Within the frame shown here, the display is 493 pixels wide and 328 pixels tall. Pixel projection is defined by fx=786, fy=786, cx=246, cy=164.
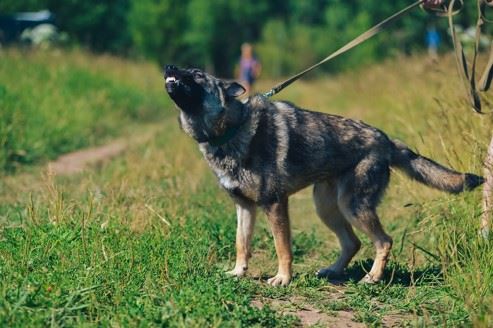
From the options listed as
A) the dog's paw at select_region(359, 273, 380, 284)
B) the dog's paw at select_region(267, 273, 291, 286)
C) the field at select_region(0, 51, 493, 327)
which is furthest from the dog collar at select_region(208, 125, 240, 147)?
the dog's paw at select_region(359, 273, 380, 284)

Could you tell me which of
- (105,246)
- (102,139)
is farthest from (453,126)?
(102,139)

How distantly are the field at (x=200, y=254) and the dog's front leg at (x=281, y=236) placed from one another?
0.56 feet

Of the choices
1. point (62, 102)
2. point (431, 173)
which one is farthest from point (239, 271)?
point (62, 102)

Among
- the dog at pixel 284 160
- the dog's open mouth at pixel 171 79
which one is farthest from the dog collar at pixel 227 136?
the dog's open mouth at pixel 171 79

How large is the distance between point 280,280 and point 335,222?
93 centimetres

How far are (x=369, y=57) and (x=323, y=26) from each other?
13.3 m

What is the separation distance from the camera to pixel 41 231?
5.55 m

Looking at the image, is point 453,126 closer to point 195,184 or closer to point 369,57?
point 195,184

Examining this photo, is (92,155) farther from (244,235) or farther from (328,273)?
(328,273)

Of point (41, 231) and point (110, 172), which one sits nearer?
point (41, 231)

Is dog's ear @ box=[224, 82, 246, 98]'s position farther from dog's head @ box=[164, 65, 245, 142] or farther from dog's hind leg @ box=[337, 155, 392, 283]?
dog's hind leg @ box=[337, 155, 392, 283]

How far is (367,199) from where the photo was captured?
612cm

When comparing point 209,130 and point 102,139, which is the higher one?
point 209,130

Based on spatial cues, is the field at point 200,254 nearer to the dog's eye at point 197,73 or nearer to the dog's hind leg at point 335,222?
the dog's hind leg at point 335,222
